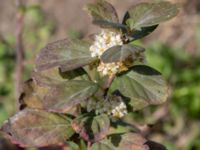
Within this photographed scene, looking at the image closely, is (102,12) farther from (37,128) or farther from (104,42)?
(37,128)

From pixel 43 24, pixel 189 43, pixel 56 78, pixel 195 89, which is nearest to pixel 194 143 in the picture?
pixel 195 89

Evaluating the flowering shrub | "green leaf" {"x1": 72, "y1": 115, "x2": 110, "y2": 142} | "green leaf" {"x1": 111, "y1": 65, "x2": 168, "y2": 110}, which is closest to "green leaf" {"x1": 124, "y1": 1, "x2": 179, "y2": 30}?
the flowering shrub

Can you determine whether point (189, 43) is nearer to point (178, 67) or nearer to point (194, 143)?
point (178, 67)

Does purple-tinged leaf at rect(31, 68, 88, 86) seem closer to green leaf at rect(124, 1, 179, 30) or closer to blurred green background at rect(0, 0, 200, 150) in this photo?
green leaf at rect(124, 1, 179, 30)

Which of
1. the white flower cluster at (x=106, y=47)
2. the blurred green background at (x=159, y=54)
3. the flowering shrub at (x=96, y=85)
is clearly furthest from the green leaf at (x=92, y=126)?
the blurred green background at (x=159, y=54)

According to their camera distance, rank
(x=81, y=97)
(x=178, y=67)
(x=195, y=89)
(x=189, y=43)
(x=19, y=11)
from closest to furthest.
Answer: (x=81, y=97) < (x=19, y=11) < (x=195, y=89) < (x=178, y=67) < (x=189, y=43)

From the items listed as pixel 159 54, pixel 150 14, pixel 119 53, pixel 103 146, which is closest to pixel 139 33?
pixel 150 14
